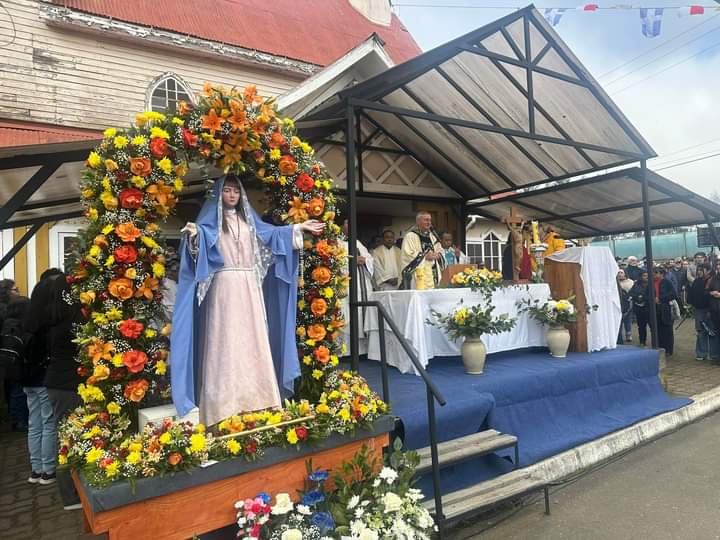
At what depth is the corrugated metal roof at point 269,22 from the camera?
11.2 meters

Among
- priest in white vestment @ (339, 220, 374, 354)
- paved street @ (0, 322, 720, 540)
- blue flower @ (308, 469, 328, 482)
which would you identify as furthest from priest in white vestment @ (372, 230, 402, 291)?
blue flower @ (308, 469, 328, 482)

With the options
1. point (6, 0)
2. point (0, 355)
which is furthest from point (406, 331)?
point (6, 0)

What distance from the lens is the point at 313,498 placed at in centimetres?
293

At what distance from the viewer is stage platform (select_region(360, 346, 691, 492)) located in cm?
435

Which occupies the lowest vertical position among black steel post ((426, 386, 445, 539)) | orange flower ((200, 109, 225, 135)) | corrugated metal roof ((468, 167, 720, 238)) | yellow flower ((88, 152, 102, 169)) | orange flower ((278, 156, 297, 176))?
black steel post ((426, 386, 445, 539))

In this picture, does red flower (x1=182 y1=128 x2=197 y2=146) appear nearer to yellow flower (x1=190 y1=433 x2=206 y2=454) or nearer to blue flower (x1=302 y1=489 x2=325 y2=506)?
yellow flower (x1=190 y1=433 x2=206 y2=454)

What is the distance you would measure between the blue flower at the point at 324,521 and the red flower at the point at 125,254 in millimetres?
1980

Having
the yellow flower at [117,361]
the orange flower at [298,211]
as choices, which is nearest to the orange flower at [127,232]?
the yellow flower at [117,361]

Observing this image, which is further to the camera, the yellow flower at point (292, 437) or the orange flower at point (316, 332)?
the orange flower at point (316, 332)

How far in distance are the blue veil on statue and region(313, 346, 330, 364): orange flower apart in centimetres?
25

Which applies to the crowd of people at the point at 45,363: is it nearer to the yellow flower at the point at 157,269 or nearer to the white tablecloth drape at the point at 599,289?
the yellow flower at the point at 157,269

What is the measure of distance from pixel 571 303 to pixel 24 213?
25.7 feet

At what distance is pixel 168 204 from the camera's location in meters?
3.31

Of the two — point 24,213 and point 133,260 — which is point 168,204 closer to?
point 133,260
